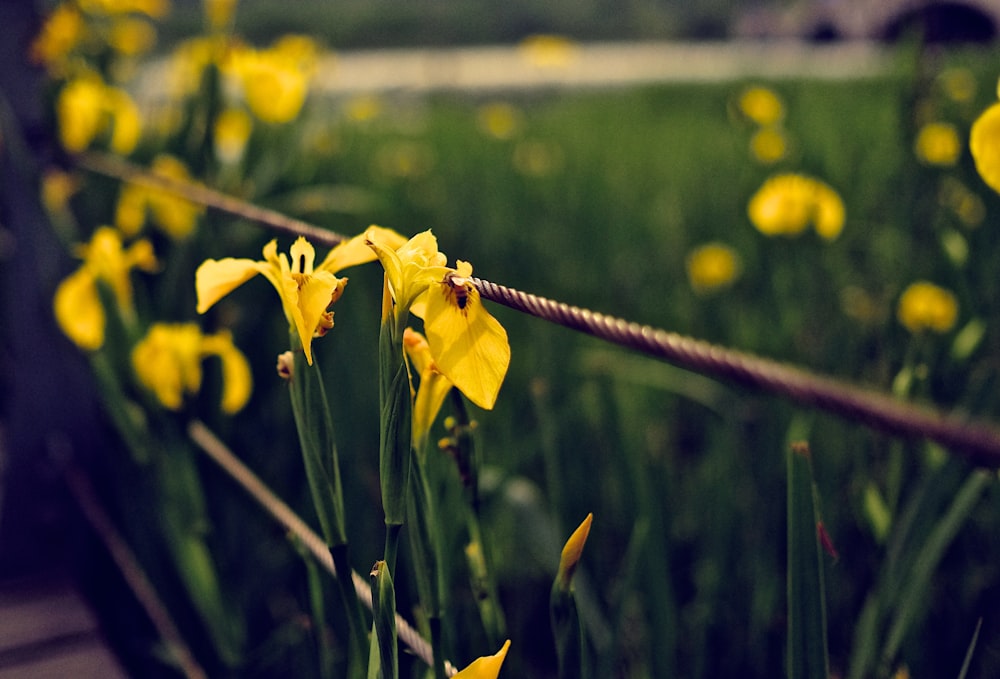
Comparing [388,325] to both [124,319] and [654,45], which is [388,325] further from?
[654,45]

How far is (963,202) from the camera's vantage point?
150 centimetres

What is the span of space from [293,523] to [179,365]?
279 mm

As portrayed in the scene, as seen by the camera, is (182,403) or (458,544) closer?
(458,544)

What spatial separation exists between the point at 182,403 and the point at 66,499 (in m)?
0.46

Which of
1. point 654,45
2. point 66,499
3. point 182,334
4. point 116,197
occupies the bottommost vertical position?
point 66,499

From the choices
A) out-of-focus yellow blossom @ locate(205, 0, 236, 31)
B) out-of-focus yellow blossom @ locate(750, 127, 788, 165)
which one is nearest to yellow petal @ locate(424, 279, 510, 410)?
out-of-focus yellow blossom @ locate(205, 0, 236, 31)

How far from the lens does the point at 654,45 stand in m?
12.7

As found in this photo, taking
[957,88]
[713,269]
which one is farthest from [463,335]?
[957,88]

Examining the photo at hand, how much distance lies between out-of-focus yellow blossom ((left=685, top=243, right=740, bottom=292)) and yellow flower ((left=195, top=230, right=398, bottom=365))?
155 centimetres

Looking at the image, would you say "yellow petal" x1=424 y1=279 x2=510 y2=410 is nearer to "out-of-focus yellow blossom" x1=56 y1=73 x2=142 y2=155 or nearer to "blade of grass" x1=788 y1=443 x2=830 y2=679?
"blade of grass" x1=788 y1=443 x2=830 y2=679

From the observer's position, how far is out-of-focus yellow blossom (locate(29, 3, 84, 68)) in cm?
130

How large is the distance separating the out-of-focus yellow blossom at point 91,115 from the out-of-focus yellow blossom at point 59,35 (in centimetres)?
5

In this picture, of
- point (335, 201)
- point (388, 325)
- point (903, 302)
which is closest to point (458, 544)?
point (388, 325)

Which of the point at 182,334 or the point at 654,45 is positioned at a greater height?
the point at 654,45
